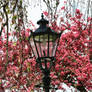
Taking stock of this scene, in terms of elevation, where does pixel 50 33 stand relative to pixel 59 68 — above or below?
above

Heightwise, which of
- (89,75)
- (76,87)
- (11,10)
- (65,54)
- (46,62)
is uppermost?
(11,10)

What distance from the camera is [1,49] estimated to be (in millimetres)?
12180

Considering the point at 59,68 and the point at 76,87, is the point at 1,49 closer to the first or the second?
the point at 59,68

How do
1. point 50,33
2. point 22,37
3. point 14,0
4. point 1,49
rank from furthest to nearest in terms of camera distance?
point 1,49
point 50,33
point 14,0
point 22,37

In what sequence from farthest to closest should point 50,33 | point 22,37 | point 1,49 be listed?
point 1,49, point 50,33, point 22,37

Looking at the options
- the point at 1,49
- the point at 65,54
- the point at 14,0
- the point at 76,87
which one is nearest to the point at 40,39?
the point at 14,0

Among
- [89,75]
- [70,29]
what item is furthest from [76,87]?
[70,29]

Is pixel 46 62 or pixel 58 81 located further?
pixel 58 81

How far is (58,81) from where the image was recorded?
10.9 meters

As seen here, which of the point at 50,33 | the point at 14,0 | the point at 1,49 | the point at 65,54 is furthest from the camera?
the point at 1,49

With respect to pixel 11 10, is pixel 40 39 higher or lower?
lower

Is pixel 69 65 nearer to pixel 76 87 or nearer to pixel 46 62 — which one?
pixel 76 87

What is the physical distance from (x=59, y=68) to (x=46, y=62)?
774cm

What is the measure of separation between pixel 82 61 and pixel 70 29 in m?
2.37
